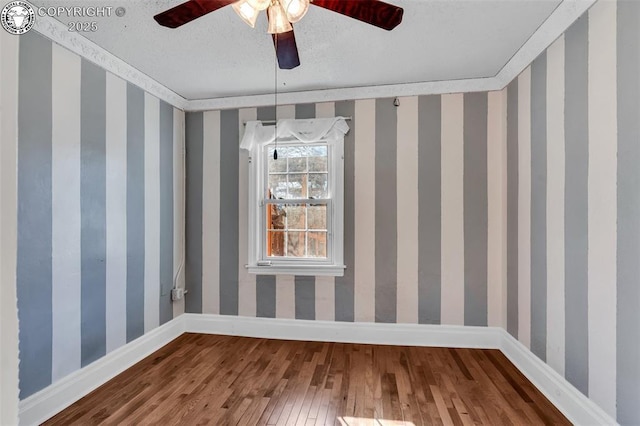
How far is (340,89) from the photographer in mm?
3070

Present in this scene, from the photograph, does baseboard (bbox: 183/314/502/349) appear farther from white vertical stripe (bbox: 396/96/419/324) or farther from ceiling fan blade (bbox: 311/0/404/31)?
ceiling fan blade (bbox: 311/0/404/31)

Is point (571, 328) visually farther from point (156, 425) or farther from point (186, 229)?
point (186, 229)

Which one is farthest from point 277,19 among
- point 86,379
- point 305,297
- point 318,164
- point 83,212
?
point 86,379

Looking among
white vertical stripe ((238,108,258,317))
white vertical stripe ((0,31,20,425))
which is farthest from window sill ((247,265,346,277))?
white vertical stripe ((0,31,20,425))

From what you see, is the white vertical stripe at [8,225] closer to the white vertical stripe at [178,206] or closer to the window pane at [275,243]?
the window pane at [275,243]

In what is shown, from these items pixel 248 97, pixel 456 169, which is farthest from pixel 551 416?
pixel 248 97

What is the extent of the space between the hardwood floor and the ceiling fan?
2261 millimetres

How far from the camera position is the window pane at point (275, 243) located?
330 centimetres

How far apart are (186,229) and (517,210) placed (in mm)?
3266

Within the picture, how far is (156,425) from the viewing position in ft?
6.08

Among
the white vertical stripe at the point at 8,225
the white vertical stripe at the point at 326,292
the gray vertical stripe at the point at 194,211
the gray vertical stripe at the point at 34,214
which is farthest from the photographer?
the gray vertical stripe at the point at 194,211

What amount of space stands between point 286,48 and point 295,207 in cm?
180

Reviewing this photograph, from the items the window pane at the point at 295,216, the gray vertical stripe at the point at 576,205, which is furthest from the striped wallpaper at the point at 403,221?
the gray vertical stripe at the point at 576,205

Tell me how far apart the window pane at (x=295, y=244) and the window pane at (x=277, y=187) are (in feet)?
1.42
